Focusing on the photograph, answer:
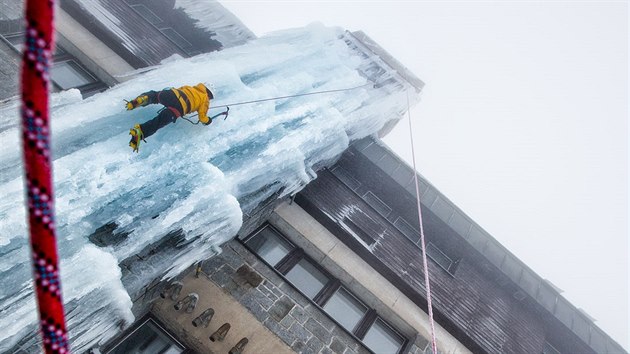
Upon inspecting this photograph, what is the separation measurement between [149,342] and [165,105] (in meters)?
3.32

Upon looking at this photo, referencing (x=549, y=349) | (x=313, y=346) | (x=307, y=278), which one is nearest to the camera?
(x=313, y=346)

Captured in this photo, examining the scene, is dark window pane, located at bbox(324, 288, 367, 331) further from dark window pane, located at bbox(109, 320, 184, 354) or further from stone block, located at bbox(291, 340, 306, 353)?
dark window pane, located at bbox(109, 320, 184, 354)

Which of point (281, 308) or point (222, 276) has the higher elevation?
point (281, 308)

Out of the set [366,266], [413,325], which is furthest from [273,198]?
[413,325]

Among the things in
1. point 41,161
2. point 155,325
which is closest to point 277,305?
point 155,325

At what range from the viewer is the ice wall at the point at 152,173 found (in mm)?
3645

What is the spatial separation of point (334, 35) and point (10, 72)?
8803 mm

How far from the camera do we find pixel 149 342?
5230 mm

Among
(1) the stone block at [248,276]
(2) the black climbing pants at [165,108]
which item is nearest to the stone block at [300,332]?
(1) the stone block at [248,276]

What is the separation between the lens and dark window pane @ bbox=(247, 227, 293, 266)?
6.91 m

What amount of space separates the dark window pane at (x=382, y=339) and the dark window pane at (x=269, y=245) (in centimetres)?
209

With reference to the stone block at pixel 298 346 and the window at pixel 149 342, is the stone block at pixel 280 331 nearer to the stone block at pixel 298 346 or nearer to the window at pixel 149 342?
the stone block at pixel 298 346

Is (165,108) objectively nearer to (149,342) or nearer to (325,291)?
(149,342)

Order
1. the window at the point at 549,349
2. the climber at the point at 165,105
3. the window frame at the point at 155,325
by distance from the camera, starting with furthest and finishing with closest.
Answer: the window at the point at 549,349 < the window frame at the point at 155,325 < the climber at the point at 165,105
